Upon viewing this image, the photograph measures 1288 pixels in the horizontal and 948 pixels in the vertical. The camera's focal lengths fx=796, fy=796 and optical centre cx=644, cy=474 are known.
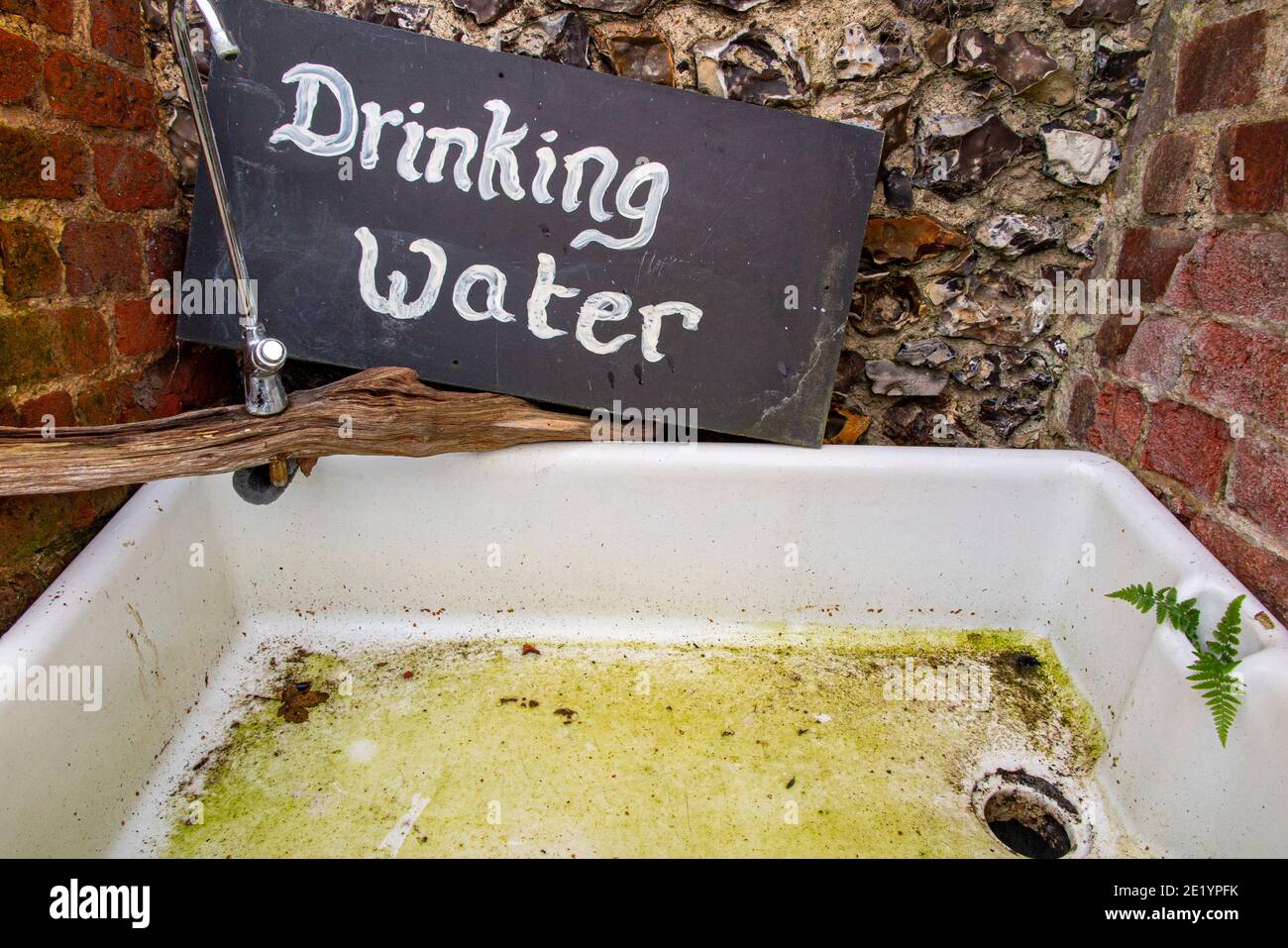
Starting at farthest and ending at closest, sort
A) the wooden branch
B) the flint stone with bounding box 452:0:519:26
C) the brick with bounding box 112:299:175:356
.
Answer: the flint stone with bounding box 452:0:519:26
the brick with bounding box 112:299:175:356
the wooden branch

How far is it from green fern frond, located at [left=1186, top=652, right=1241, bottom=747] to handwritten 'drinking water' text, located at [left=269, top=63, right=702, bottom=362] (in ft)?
2.62

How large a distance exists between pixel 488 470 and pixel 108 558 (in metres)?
0.50

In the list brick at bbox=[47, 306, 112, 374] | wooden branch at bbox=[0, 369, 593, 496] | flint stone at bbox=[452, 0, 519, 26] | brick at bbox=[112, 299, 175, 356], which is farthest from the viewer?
flint stone at bbox=[452, 0, 519, 26]

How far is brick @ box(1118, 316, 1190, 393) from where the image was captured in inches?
45.7

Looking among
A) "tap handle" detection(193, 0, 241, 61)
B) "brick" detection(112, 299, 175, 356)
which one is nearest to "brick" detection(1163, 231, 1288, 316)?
"tap handle" detection(193, 0, 241, 61)

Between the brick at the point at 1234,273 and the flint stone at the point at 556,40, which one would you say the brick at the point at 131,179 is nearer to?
the flint stone at the point at 556,40

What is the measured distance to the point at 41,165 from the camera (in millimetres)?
1008

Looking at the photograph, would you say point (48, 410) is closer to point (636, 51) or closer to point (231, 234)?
point (231, 234)

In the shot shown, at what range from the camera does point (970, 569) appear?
1288 millimetres

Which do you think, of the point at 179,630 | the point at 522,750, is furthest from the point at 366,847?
the point at 179,630

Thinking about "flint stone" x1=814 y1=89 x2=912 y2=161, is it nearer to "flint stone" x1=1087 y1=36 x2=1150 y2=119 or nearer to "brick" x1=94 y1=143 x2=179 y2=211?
"flint stone" x1=1087 y1=36 x2=1150 y2=119

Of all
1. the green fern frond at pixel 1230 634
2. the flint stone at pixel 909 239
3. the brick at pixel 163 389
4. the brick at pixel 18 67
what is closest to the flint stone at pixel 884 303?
the flint stone at pixel 909 239

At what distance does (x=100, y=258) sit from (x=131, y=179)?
0.15 meters
